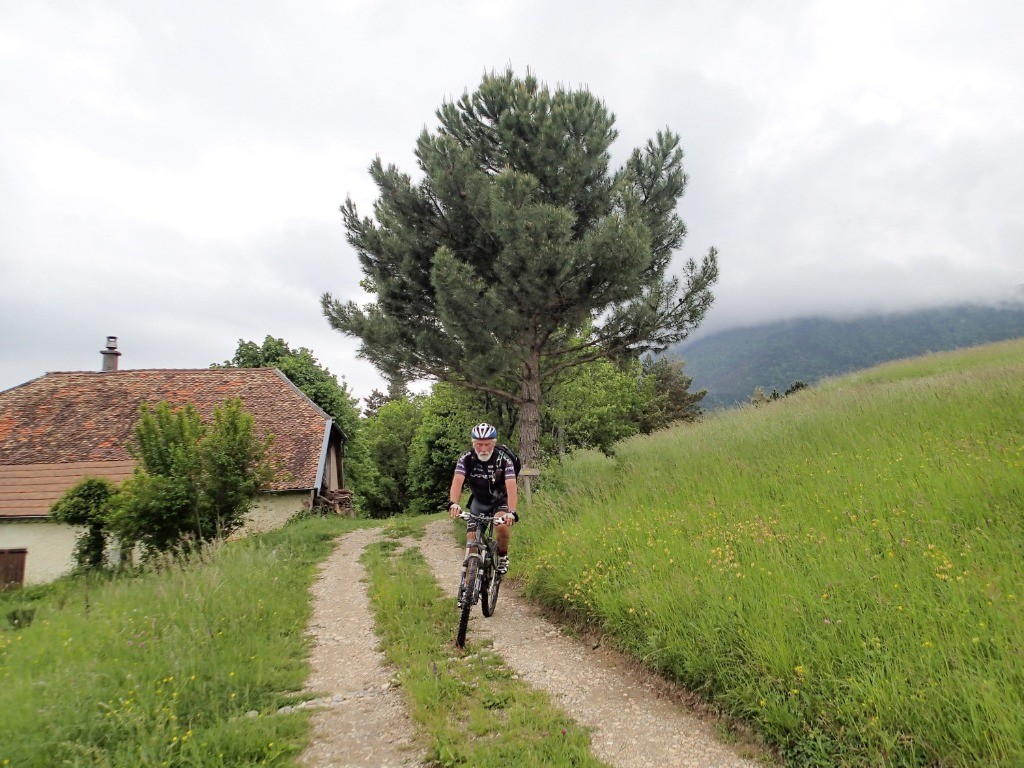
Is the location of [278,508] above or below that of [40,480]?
below

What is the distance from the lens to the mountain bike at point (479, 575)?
16.1ft

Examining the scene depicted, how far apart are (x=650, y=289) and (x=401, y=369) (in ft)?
17.8

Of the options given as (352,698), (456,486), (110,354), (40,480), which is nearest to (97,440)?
(40,480)

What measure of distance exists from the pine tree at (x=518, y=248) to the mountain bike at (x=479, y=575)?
14.3 ft

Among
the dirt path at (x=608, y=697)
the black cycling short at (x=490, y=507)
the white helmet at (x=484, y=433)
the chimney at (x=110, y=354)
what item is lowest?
the dirt path at (x=608, y=697)

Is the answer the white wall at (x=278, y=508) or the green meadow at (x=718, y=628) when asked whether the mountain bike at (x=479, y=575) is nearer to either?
the green meadow at (x=718, y=628)

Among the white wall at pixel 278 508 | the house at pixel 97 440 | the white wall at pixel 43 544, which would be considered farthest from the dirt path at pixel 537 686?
the white wall at pixel 43 544

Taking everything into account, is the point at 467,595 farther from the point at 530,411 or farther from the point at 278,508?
the point at 278,508

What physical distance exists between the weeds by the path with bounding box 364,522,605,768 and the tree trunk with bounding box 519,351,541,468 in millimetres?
5397

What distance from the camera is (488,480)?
222 inches

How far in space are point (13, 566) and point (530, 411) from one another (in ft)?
56.5

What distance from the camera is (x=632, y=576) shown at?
5.04 metres

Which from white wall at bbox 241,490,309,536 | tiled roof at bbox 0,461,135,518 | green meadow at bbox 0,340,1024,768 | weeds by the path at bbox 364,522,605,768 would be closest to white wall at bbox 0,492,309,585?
tiled roof at bbox 0,461,135,518

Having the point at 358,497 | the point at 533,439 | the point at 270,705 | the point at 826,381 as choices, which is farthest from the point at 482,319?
the point at 358,497
